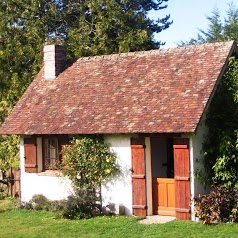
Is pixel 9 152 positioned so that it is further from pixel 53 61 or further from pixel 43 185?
pixel 43 185

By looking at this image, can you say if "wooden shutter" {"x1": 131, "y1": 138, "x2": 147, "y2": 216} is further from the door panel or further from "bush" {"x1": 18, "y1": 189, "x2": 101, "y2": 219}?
"bush" {"x1": 18, "y1": 189, "x2": 101, "y2": 219}

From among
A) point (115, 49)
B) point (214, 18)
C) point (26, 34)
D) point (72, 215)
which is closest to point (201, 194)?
point (72, 215)

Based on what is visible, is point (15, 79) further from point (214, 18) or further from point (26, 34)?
point (214, 18)

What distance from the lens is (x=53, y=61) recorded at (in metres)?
21.0

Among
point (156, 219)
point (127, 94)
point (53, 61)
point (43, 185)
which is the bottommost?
point (156, 219)

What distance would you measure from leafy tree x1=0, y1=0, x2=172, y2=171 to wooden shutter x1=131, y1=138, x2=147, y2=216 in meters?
11.2

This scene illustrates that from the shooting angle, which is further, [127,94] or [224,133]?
[127,94]

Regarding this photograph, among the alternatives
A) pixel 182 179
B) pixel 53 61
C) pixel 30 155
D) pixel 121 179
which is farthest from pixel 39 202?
pixel 53 61

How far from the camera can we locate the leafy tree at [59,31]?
94.7 ft

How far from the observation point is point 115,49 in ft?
101

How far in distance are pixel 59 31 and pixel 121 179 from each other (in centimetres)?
1931

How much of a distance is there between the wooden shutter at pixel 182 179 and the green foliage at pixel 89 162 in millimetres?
2261

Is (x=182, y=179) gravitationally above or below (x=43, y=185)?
above

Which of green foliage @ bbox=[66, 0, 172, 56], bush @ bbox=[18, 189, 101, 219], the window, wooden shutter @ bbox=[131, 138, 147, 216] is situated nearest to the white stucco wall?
wooden shutter @ bbox=[131, 138, 147, 216]
